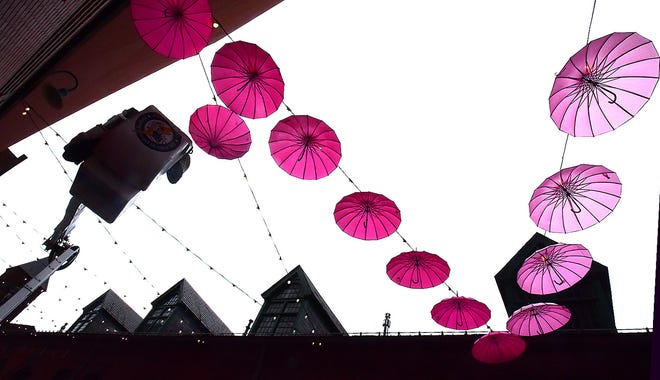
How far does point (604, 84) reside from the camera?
3.90m

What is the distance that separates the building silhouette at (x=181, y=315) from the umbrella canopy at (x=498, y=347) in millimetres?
16927

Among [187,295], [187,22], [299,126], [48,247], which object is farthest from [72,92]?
[187,295]

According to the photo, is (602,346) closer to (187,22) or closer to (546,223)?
(546,223)

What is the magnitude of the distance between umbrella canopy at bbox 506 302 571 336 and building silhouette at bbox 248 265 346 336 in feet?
32.7

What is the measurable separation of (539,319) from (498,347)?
1.00 metres

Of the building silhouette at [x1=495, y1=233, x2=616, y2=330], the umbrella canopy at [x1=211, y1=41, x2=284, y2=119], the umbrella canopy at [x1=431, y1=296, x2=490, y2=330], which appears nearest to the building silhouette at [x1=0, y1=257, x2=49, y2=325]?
the umbrella canopy at [x1=211, y1=41, x2=284, y2=119]

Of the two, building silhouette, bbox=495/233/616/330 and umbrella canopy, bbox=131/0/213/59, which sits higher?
building silhouette, bbox=495/233/616/330

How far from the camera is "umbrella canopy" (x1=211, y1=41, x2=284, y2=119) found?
468cm

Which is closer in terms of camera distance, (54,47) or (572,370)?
(54,47)

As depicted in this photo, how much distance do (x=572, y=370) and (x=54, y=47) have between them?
12.6 metres

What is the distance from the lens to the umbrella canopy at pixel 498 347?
677cm

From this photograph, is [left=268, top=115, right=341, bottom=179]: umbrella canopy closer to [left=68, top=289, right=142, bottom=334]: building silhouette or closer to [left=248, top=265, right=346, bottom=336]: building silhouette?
[left=248, top=265, right=346, bottom=336]: building silhouette

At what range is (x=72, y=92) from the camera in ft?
20.3

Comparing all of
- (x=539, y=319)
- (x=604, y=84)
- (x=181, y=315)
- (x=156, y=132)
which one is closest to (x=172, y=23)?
(x=156, y=132)
